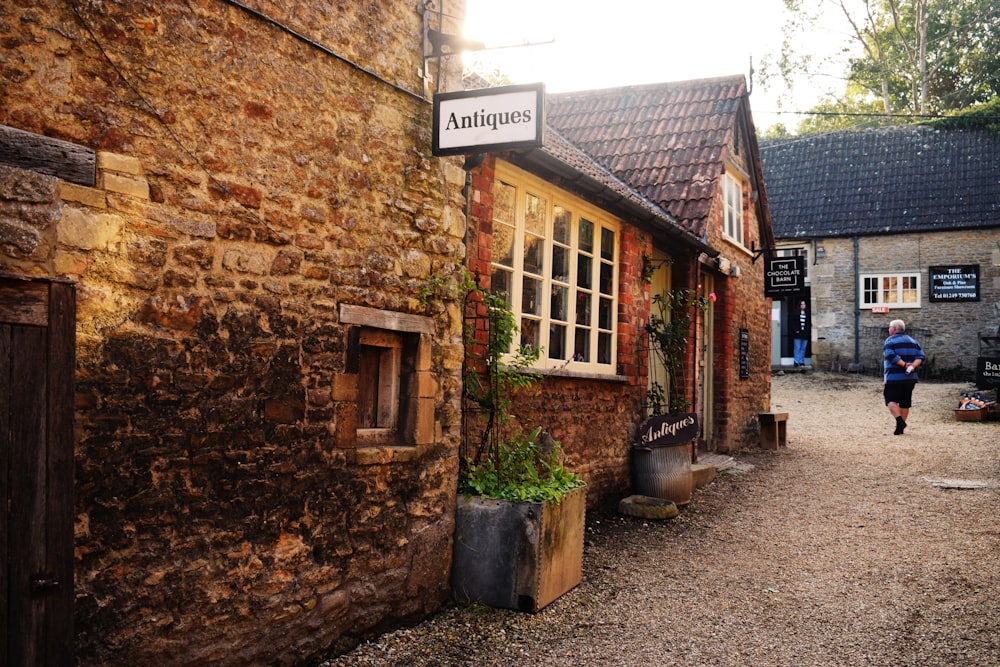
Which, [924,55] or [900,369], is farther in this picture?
[924,55]

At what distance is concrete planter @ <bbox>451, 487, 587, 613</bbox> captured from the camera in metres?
5.33

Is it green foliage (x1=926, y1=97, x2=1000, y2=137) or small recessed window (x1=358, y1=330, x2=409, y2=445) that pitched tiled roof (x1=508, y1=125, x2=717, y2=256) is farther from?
green foliage (x1=926, y1=97, x2=1000, y2=137)

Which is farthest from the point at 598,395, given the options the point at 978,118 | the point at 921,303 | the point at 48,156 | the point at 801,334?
the point at 978,118

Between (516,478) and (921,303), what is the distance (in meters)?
20.7

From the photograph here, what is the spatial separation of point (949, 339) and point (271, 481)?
75.4ft

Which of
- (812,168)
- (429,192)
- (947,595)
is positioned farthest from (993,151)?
(429,192)

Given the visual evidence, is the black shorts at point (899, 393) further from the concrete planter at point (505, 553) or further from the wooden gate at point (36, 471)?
the wooden gate at point (36, 471)

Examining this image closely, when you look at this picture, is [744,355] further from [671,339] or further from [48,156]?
[48,156]

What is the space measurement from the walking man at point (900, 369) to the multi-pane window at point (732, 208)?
2983mm

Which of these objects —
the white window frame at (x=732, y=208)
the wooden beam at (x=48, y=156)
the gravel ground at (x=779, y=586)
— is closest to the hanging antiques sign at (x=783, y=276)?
the white window frame at (x=732, y=208)

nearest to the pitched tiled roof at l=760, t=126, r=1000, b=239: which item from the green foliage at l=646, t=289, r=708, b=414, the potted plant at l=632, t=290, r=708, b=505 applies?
the green foliage at l=646, t=289, r=708, b=414

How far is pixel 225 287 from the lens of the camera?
385cm

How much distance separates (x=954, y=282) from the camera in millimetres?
22672

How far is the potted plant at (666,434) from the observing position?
871 cm
